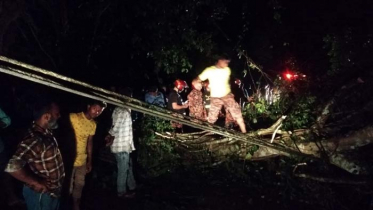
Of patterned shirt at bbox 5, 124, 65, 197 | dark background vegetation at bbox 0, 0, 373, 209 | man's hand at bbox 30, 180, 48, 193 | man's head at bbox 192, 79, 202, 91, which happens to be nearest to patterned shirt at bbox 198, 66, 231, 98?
man's head at bbox 192, 79, 202, 91

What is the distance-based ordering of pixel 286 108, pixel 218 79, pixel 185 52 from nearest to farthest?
1. pixel 218 79
2. pixel 286 108
3. pixel 185 52

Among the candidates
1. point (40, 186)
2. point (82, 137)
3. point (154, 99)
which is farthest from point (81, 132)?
point (154, 99)

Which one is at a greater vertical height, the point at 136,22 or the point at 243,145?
the point at 136,22

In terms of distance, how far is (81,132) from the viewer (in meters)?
5.16

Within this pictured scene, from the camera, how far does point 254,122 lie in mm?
Result: 9109

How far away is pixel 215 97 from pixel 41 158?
483 cm

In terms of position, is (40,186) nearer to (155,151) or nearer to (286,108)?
(155,151)

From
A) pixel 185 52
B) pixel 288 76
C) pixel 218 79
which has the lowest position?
pixel 218 79

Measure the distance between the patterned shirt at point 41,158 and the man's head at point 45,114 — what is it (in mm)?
53

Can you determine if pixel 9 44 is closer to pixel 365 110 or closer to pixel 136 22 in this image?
pixel 136 22

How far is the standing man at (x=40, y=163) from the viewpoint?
369 cm

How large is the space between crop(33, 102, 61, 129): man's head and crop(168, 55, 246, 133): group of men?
4.15 m

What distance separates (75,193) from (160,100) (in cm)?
341

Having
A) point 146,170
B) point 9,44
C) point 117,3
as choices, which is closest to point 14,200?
point 146,170
